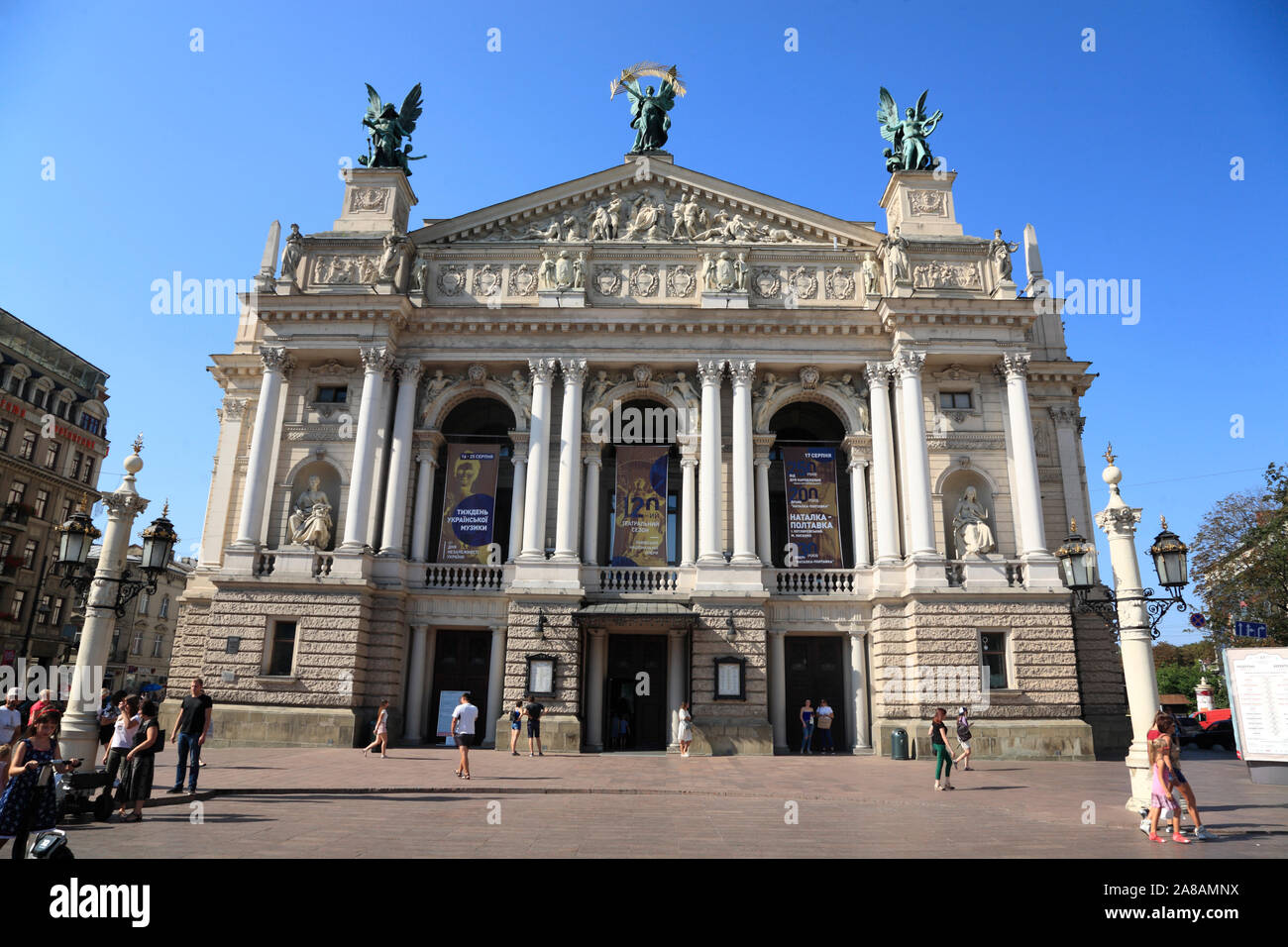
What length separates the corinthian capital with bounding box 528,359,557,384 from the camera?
31344 millimetres

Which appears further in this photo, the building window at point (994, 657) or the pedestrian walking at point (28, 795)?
the building window at point (994, 657)

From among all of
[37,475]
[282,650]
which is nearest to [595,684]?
[282,650]

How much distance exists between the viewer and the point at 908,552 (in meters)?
29.0

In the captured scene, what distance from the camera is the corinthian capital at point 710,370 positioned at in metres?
31.1

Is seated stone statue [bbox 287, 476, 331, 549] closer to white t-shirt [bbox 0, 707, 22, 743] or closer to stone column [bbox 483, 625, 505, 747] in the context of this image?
stone column [bbox 483, 625, 505, 747]

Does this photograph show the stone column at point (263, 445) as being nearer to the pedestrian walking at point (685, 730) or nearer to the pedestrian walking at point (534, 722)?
the pedestrian walking at point (534, 722)

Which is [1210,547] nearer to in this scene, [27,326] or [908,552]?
[908,552]

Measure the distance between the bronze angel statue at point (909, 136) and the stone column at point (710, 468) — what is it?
1244cm

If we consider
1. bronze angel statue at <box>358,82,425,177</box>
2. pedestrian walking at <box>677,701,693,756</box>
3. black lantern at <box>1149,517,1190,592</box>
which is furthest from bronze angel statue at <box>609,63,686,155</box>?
black lantern at <box>1149,517,1190,592</box>

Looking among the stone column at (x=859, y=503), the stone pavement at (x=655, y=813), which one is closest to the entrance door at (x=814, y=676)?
the stone column at (x=859, y=503)

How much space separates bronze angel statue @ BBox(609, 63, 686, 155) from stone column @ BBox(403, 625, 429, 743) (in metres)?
23.4

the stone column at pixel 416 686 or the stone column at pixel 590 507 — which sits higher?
the stone column at pixel 590 507
